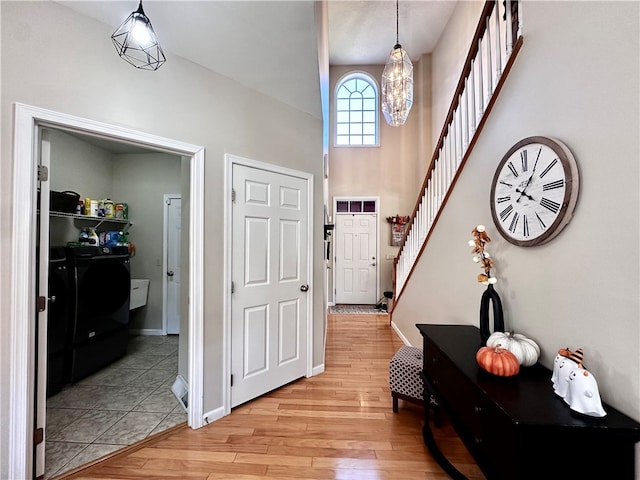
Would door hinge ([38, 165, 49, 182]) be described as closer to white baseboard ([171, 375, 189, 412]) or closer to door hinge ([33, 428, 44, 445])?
door hinge ([33, 428, 44, 445])

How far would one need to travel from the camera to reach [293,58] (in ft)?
6.57

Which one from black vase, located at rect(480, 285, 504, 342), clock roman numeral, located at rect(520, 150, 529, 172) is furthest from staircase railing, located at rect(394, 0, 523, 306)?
black vase, located at rect(480, 285, 504, 342)

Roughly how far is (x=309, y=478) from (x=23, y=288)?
1.88 meters

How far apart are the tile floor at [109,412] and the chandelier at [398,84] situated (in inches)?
145

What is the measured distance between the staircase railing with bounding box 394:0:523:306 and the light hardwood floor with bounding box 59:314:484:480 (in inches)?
68.3

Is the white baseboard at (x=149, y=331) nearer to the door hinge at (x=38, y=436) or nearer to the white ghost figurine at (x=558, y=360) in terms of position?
the door hinge at (x=38, y=436)

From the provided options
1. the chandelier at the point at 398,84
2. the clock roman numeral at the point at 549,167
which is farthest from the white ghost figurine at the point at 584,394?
the chandelier at the point at 398,84

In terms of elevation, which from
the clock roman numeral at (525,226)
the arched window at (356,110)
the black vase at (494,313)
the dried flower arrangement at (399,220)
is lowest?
the black vase at (494,313)

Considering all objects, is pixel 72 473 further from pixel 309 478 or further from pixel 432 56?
pixel 432 56

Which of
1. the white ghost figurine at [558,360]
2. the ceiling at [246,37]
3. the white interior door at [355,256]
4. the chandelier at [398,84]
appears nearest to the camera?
the white ghost figurine at [558,360]

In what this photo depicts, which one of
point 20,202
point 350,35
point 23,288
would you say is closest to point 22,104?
point 20,202

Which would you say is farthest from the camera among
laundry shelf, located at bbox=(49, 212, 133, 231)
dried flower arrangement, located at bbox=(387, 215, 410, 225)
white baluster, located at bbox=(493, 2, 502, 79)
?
dried flower arrangement, located at bbox=(387, 215, 410, 225)

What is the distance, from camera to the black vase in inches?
58.0

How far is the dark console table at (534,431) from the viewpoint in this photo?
91 centimetres
